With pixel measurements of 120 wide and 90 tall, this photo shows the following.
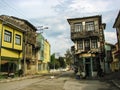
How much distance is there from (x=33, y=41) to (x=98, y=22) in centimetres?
1578

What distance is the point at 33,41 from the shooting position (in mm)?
47438

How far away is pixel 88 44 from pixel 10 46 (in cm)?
1521

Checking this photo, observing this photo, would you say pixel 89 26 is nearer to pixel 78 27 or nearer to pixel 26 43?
pixel 78 27

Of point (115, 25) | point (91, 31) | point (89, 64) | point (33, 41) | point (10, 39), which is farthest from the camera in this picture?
point (33, 41)

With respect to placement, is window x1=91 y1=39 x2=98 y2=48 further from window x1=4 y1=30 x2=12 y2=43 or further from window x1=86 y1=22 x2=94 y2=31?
window x1=4 y1=30 x2=12 y2=43

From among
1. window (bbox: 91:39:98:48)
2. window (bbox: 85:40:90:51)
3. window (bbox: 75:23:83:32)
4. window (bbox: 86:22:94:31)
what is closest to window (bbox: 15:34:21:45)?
window (bbox: 75:23:83:32)

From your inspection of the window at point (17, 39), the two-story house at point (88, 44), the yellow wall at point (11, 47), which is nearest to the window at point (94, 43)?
the two-story house at point (88, 44)

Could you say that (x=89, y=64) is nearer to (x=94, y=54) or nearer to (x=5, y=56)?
(x=94, y=54)

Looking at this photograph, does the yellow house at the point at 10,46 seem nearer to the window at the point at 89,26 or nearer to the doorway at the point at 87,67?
the doorway at the point at 87,67

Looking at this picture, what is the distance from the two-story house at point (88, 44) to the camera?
3744 cm

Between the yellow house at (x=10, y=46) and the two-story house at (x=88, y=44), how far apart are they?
35.4ft

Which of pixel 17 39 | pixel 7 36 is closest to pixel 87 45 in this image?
pixel 17 39

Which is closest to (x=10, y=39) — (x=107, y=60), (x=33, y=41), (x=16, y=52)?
(x=16, y=52)

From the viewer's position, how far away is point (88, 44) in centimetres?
4075
